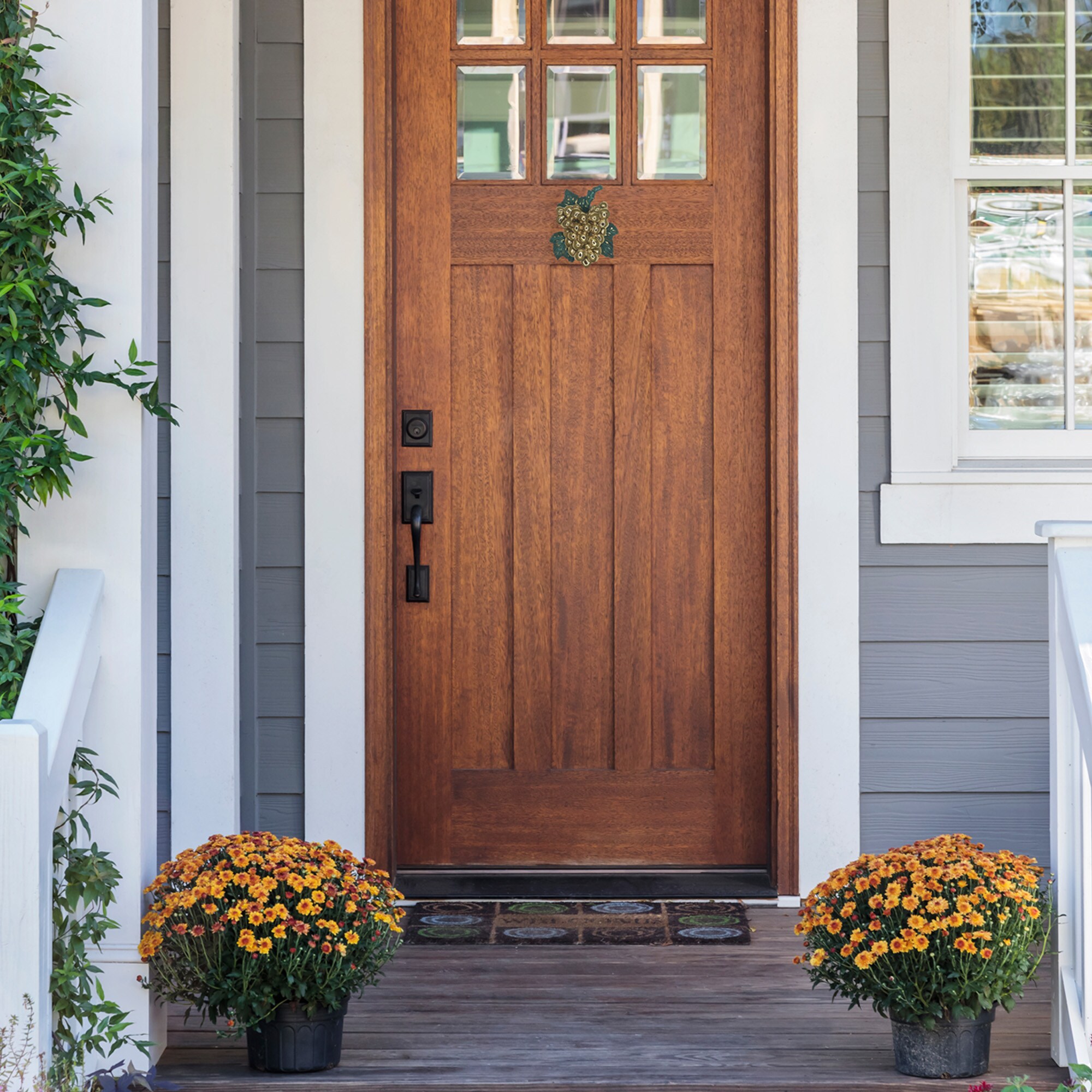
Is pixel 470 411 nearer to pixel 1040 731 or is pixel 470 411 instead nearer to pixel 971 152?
pixel 971 152

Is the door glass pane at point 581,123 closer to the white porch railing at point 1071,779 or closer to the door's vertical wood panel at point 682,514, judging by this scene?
the door's vertical wood panel at point 682,514

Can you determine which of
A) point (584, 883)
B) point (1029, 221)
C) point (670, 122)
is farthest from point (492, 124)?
point (584, 883)

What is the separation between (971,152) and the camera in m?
3.00

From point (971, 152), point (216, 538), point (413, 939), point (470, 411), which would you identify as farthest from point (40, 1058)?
point (971, 152)

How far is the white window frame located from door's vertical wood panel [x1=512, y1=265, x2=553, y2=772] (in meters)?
0.78

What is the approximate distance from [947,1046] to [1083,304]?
178cm

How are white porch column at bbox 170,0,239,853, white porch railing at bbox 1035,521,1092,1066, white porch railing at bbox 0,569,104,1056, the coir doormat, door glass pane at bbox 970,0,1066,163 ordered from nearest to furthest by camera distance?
white porch railing at bbox 0,569,104,1056, white porch railing at bbox 1035,521,1092,1066, the coir doormat, white porch column at bbox 170,0,239,853, door glass pane at bbox 970,0,1066,163

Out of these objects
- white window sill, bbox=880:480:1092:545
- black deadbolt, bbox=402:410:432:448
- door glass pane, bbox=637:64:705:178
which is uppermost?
door glass pane, bbox=637:64:705:178

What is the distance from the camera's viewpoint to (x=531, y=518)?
308 cm

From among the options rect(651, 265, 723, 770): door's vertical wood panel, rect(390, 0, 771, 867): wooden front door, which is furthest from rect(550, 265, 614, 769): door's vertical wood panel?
rect(651, 265, 723, 770): door's vertical wood panel

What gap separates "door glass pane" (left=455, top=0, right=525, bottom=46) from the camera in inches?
120

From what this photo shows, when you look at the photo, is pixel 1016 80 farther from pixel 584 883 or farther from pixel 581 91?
pixel 584 883

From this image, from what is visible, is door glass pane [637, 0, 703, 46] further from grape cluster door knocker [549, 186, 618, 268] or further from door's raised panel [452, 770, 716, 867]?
door's raised panel [452, 770, 716, 867]

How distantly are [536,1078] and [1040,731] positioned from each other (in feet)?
5.03
